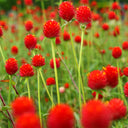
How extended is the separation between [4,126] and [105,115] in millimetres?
1737

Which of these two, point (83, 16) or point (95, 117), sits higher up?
point (83, 16)

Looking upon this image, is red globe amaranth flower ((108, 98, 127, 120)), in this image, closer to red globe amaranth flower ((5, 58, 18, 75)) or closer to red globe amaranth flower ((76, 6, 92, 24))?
red globe amaranth flower ((76, 6, 92, 24))

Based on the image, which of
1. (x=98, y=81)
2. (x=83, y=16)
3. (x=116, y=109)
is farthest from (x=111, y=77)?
(x=83, y=16)

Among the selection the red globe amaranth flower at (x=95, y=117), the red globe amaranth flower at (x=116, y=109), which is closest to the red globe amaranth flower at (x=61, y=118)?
the red globe amaranth flower at (x=95, y=117)

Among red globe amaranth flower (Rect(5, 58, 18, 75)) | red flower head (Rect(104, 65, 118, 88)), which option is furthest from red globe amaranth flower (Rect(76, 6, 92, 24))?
red globe amaranth flower (Rect(5, 58, 18, 75))

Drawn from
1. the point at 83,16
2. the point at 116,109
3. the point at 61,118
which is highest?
the point at 83,16

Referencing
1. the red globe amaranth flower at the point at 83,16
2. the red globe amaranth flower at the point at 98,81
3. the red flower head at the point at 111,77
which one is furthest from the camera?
the red globe amaranth flower at the point at 83,16

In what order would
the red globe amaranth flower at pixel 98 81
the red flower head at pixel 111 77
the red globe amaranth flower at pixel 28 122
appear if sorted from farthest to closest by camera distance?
the red flower head at pixel 111 77, the red globe amaranth flower at pixel 98 81, the red globe amaranth flower at pixel 28 122

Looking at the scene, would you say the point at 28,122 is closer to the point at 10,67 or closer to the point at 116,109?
the point at 116,109

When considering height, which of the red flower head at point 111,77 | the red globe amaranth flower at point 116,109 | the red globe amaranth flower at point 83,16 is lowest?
the red globe amaranth flower at point 116,109

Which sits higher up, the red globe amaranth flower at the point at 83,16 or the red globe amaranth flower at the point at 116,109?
the red globe amaranth flower at the point at 83,16

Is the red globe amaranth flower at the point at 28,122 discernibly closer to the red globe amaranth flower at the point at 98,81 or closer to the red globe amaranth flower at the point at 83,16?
the red globe amaranth flower at the point at 98,81

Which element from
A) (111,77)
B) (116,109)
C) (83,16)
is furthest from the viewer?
(83,16)

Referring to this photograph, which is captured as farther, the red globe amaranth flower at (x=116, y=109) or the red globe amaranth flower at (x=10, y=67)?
the red globe amaranth flower at (x=10, y=67)
